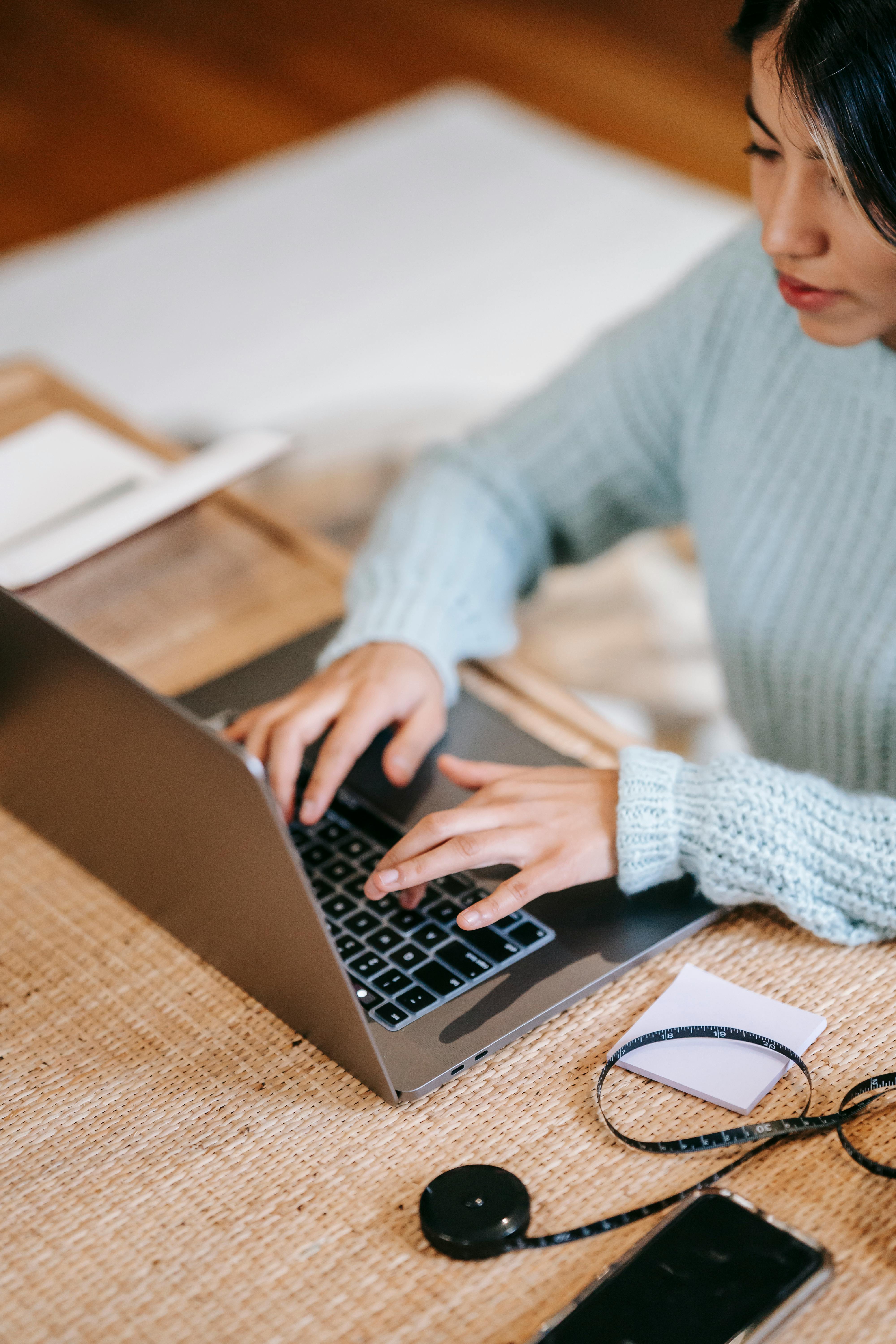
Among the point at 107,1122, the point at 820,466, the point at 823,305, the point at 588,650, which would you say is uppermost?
the point at 823,305

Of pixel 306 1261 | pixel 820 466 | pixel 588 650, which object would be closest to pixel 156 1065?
pixel 306 1261

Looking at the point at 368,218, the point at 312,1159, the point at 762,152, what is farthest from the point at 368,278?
the point at 312,1159

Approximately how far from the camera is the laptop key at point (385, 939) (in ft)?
2.38

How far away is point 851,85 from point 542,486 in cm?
44

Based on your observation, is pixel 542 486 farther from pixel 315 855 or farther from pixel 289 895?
pixel 289 895

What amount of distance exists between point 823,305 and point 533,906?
1.29 ft

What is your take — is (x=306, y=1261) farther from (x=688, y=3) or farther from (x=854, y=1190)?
A: (x=688, y=3)

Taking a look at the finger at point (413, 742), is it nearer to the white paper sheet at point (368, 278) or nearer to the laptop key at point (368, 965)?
the laptop key at point (368, 965)

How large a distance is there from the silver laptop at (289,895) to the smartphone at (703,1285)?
134 mm

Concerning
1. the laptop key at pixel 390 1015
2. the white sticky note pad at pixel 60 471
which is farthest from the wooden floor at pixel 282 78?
the laptop key at pixel 390 1015

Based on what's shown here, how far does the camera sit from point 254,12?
3.61m

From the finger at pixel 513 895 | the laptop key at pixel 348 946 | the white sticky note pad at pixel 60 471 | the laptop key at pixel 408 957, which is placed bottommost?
the laptop key at pixel 348 946

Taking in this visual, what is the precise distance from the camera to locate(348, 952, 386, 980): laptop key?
71 cm

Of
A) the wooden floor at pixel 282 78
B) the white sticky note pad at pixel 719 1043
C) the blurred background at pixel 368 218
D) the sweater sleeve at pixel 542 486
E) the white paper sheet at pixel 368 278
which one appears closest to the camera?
the white sticky note pad at pixel 719 1043
